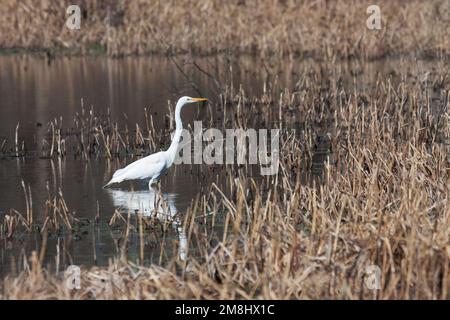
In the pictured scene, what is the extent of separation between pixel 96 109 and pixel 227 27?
8.42 m

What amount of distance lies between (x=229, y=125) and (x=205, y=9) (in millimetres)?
12145

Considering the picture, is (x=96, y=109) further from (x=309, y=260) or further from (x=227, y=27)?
(x=309, y=260)

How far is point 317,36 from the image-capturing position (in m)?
24.0

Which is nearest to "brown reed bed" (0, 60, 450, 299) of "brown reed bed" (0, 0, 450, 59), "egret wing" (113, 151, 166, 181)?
"egret wing" (113, 151, 166, 181)

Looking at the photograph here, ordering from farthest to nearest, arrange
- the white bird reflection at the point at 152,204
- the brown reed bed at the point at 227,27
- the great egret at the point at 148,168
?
the brown reed bed at the point at 227,27 → the great egret at the point at 148,168 → the white bird reflection at the point at 152,204

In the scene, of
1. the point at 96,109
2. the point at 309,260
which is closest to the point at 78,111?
the point at 96,109

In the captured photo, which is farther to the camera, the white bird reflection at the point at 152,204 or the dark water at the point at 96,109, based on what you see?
the white bird reflection at the point at 152,204

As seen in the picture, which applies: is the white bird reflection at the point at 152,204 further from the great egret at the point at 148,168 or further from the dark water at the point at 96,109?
the great egret at the point at 148,168

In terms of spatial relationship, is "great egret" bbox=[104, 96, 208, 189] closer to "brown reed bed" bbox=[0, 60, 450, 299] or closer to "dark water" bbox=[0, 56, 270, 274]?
"dark water" bbox=[0, 56, 270, 274]

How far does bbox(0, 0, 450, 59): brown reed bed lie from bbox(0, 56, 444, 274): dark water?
61 centimetres

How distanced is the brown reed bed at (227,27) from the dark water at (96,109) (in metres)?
0.61

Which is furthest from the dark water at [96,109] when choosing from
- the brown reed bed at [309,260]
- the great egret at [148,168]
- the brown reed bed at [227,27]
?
the brown reed bed at [309,260]

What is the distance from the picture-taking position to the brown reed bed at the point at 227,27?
23703 mm
